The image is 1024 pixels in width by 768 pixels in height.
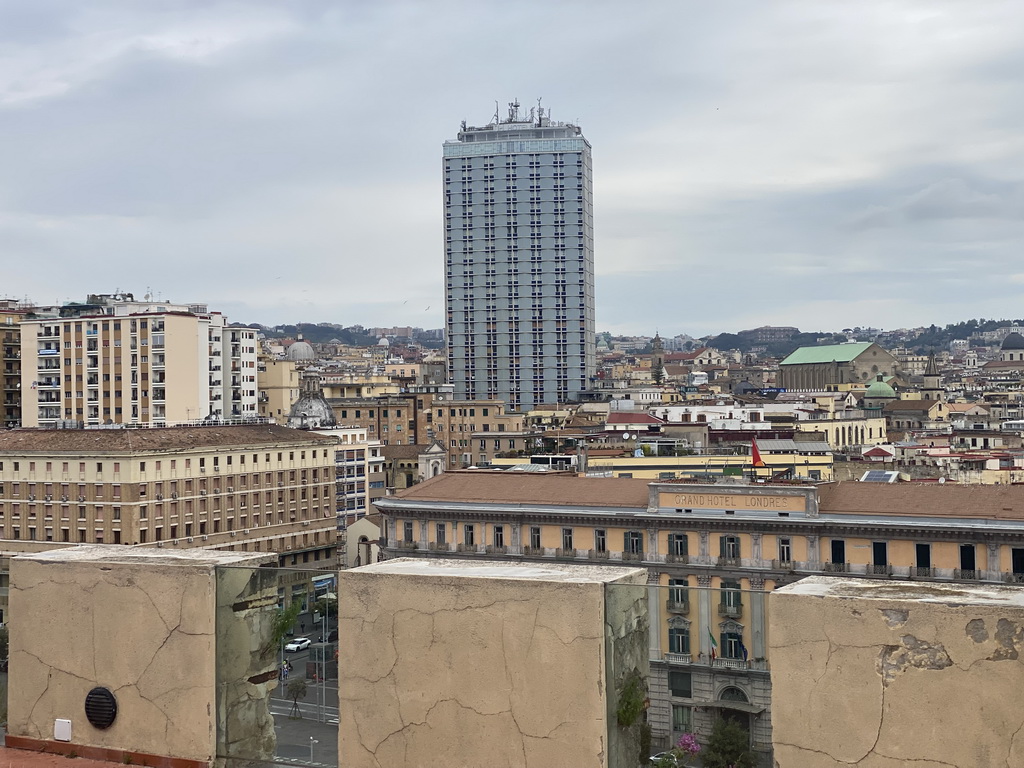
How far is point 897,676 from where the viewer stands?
634 cm

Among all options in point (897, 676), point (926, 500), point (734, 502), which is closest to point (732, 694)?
point (897, 676)

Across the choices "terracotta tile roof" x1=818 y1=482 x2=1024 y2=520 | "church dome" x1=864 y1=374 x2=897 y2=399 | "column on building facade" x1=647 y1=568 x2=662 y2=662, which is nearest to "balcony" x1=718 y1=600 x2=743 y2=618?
"column on building facade" x1=647 y1=568 x2=662 y2=662

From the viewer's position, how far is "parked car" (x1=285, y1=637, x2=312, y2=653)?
8.25 metres

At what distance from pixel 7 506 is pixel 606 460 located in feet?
68.8

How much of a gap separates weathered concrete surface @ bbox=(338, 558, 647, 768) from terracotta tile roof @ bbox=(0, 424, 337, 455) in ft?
120

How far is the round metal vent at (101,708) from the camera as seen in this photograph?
Result: 802cm

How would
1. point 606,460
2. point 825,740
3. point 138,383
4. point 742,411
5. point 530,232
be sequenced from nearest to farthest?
point 825,740, point 606,460, point 138,383, point 742,411, point 530,232

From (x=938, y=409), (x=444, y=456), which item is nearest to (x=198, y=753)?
(x=444, y=456)

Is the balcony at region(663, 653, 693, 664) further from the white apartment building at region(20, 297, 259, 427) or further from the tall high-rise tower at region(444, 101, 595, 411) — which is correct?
the tall high-rise tower at region(444, 101, 595, 411)

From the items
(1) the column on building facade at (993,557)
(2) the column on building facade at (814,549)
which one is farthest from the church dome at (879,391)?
(1) the column on building facade at (993,557)

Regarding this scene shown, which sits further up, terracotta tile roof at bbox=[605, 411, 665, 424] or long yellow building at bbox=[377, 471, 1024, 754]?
terracotta tile roof at bbox=[605, 411, 665, 424]

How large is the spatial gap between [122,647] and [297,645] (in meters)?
1.07

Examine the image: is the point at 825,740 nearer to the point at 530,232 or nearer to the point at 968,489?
the point at 968,489

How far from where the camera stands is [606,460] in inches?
1929
